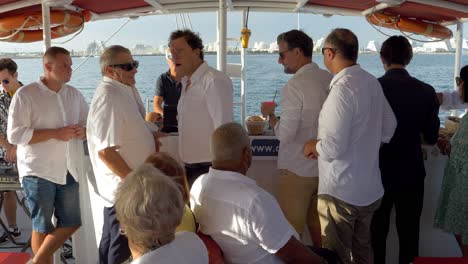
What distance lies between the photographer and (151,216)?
1.21 metres

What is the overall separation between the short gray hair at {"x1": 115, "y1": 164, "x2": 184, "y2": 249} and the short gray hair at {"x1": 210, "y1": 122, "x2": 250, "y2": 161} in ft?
1.20

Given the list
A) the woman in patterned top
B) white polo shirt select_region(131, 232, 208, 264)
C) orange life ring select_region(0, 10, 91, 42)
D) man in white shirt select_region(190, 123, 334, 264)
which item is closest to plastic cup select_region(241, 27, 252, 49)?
orange life ring select_region(0, 10, 91, 42)

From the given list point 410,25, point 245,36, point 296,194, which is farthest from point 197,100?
point 410,25

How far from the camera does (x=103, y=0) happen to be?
425cm

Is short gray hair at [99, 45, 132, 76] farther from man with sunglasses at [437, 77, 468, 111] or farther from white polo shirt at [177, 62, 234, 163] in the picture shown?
man with sunglasses at [437, 77, 468, 111]

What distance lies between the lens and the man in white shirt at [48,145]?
97.2 inches

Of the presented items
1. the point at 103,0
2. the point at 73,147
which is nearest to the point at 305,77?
the point at 73,147

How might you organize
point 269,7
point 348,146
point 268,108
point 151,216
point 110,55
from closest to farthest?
point 151,216, point 348,146, point 110,55, point 268,108, point 269,7

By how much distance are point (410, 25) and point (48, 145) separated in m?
3.63

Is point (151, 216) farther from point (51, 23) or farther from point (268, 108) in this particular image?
point (51, 23)

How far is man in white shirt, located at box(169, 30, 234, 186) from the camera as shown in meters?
2.28

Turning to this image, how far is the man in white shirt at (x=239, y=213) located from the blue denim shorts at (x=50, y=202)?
1261 mm

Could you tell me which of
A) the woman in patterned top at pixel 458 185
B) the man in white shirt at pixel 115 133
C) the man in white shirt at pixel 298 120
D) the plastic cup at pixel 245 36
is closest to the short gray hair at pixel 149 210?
the man in white shirt at pixel 115 133

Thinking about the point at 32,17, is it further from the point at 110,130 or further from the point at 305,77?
the point at 305,77
